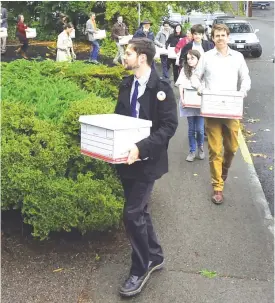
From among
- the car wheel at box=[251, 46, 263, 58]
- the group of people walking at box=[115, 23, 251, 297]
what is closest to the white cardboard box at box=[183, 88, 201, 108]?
the group of people walking at box=[115, 23, 251, 297]

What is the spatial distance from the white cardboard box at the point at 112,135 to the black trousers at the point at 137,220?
344 mm

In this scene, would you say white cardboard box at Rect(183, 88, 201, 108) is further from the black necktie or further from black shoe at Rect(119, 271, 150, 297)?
black shoe at Rect(119, 271, 150, 297)

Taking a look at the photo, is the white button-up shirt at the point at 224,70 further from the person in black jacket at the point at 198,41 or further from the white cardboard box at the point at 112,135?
the person in black jacket at the point at 198,41

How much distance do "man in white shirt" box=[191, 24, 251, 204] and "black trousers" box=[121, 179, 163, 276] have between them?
78.4 inches

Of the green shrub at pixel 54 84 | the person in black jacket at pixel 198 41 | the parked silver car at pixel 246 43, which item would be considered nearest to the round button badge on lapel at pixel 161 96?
the green shrub at pixel 54 84

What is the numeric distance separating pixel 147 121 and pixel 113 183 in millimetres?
1162

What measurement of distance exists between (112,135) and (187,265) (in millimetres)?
1519

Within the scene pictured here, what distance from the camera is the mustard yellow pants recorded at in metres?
5.91

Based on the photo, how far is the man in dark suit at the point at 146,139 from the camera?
384 centimetres

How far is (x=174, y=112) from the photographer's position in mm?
3875

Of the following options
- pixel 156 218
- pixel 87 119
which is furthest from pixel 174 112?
pixel 156 218

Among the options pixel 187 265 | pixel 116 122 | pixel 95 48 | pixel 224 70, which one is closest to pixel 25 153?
pixel 116 122

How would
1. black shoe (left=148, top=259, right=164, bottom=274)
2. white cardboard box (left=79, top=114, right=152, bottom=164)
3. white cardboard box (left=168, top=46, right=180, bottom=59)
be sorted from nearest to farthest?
white cardboard box (left=79, top=114, right=152, bottom=164)
black shoe (left=148, top=259, right=164, bottom=274)
white cardboard box (left=168, top=46, right=180, bottom=59)

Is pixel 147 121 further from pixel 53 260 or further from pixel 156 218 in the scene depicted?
pixel 156 218
